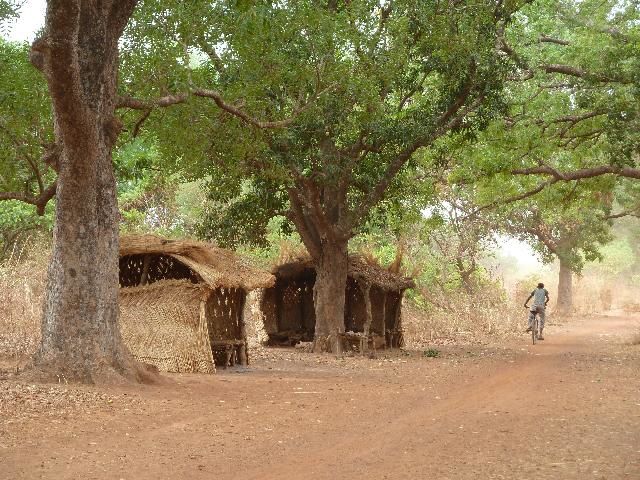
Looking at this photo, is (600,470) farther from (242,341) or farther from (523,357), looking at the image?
(523,357)

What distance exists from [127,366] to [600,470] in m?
6.95

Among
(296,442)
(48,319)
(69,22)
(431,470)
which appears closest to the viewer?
Answer: (431,470)

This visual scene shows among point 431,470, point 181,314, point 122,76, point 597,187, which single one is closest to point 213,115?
point 122,76

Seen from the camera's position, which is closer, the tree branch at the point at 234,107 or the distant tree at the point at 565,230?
the tree branch at the point at 234,107

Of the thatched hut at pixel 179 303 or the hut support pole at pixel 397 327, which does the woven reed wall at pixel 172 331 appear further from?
the hut support pole at pixel 397 327

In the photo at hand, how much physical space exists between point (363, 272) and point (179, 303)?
7.68m

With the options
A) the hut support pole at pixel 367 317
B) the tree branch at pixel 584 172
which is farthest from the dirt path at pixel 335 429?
the tree branch at pixel 584 172

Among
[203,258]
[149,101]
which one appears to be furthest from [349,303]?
[149,101]

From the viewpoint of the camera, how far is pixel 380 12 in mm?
17328

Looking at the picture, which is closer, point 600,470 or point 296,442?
point 600,470

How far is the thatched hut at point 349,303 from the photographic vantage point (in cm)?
2169

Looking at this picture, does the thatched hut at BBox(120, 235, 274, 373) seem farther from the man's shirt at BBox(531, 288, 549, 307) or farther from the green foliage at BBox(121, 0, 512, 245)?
the man's shirt at BBox(531, 288, 549, 307)

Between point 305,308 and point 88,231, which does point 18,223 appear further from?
point 88,231

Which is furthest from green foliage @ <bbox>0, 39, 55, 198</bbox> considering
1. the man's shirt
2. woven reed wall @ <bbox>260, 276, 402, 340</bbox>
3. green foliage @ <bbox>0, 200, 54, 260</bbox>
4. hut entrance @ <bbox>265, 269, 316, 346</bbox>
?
the man's shirt
